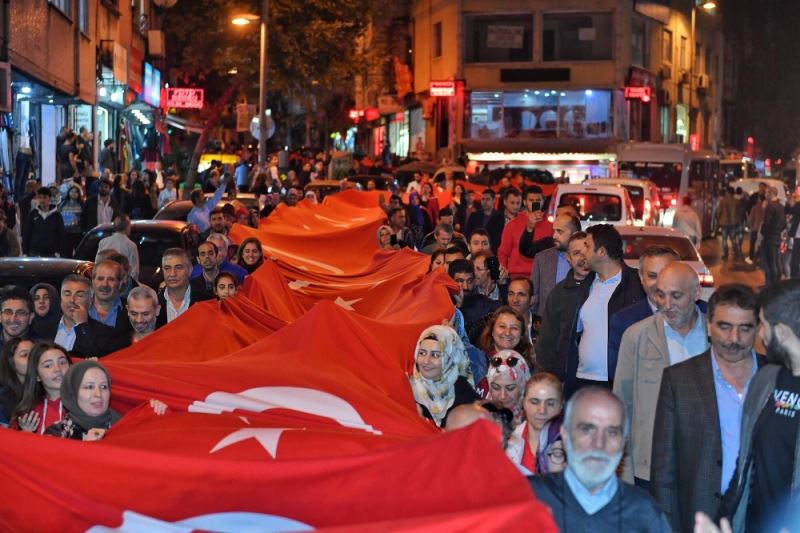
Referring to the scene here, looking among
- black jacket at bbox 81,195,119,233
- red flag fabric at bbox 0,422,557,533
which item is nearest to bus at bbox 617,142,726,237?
black jacket at bbox 81,195,119,233

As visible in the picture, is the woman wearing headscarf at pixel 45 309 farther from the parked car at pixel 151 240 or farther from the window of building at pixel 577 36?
the window of building at pixel 577 36

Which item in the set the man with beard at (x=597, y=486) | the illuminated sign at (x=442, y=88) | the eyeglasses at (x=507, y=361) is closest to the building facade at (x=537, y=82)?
the illuminated sign at (x=442, y=88)

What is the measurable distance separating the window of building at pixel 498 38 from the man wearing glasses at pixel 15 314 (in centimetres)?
4878

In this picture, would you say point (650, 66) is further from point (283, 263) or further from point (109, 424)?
point (109, 424)

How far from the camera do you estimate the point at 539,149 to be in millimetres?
56062

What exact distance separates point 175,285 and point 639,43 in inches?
2035

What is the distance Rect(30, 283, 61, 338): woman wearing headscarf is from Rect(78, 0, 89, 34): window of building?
72.5ft

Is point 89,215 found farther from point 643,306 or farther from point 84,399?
point 84,399

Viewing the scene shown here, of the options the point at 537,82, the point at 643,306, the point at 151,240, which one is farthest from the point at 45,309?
→ the point at 537,82

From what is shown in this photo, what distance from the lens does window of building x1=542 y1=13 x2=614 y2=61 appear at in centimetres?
5747

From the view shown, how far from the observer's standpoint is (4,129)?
2492 centimetres

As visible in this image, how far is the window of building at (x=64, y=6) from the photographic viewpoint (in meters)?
28.8

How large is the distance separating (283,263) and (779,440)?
1259 centimetres

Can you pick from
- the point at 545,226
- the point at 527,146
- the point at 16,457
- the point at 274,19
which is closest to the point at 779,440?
the point at 16,457
